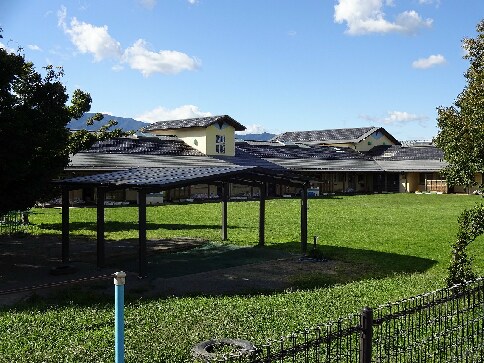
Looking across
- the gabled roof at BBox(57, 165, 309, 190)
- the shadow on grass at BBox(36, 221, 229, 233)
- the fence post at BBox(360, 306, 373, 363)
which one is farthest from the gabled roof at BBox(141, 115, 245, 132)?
the fence post at BBox(360, 306, 373, 363)

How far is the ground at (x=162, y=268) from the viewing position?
42.4 feet

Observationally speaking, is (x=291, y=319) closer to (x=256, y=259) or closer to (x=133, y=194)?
(x=256, y=259)

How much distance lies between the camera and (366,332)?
18.2 ft

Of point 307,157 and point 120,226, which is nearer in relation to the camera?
point 120,226

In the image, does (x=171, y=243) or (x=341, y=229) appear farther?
(x=341, y=229)

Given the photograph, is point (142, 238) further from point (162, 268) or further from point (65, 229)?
point (65, 229)

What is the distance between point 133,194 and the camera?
40.9 m

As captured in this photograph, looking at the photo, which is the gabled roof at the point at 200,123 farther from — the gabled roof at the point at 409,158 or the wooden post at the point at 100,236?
the wooden post at the point at 100,236

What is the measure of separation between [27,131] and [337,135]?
189 feet

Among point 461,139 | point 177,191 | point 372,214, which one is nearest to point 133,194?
point 177,191

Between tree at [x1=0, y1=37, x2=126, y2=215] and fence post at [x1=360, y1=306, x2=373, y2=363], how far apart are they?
40.5 feet

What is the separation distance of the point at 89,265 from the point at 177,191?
27369 millimetres

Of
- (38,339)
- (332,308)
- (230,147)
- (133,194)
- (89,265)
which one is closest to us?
(38,339)

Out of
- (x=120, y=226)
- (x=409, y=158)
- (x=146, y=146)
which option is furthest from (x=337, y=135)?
(x=120, y=226)
